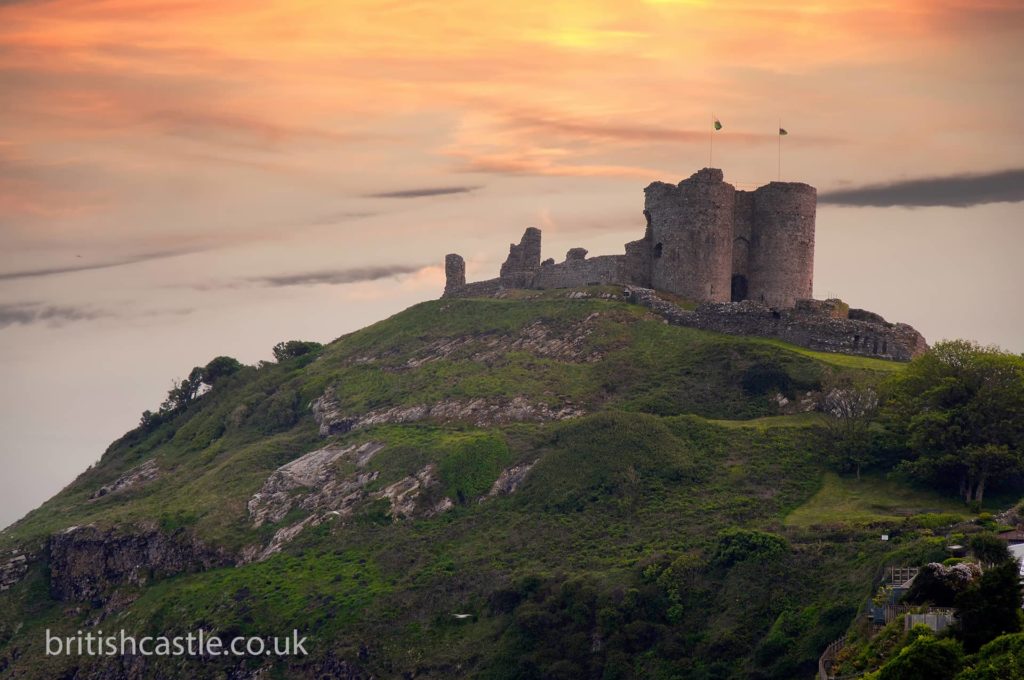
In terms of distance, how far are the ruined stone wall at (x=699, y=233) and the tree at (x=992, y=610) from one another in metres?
56.8

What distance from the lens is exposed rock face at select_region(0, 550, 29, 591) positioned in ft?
343

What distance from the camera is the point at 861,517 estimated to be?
78.5 m

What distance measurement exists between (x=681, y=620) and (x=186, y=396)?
6742cm

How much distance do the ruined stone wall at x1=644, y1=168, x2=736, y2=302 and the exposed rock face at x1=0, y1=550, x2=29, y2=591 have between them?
146ft

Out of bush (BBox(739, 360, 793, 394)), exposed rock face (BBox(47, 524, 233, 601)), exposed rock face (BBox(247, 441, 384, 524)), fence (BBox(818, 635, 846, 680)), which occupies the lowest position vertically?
exposed rock face (BBox(47, 524, 233, 601))

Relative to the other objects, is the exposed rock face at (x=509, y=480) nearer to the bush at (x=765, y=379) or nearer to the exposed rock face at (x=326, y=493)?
the exposed rock face at (x=326, y=493)

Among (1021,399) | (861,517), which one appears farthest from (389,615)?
(1021,399)

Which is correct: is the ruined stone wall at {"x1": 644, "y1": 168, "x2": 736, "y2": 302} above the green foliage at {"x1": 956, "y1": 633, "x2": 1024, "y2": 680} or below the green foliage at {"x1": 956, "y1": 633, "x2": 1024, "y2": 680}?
above

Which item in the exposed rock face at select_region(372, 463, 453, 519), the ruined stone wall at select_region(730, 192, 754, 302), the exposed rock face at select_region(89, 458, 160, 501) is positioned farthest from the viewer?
the exposed rock face at select_region(89, 458, 160, 501)

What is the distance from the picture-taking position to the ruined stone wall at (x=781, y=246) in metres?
108

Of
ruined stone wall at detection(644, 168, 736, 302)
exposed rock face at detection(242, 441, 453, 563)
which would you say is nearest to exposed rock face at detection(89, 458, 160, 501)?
exposed rock face at detection(242, 441, 453, 563)

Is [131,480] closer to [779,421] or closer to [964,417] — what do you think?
[779,421]

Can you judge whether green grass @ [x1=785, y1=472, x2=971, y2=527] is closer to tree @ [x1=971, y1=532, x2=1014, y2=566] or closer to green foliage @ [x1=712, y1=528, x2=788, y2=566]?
green foliage @ [x1=712, y1=528, x2=788, y2=566]

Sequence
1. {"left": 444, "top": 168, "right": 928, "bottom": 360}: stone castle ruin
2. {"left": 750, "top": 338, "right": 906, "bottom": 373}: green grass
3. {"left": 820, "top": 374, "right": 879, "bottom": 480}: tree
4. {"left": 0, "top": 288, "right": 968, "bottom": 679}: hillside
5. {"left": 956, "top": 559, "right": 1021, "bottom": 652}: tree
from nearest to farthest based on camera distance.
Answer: {"left": 956, "top": 559, "right": 1021, "bottom": 652}: tree, {"left": 0, "top": 288, "right": 968, "bottom": 679}: hillside, {"left": 820, "top": 374, "right": 879, "bottom": 480}: tree, {"left": 750, "top": 338, "right": 906, "bottom": 373}: green grass, {"left": 444, "top": 168, "right": 928, "bottom": 360}: stone castle ruin
